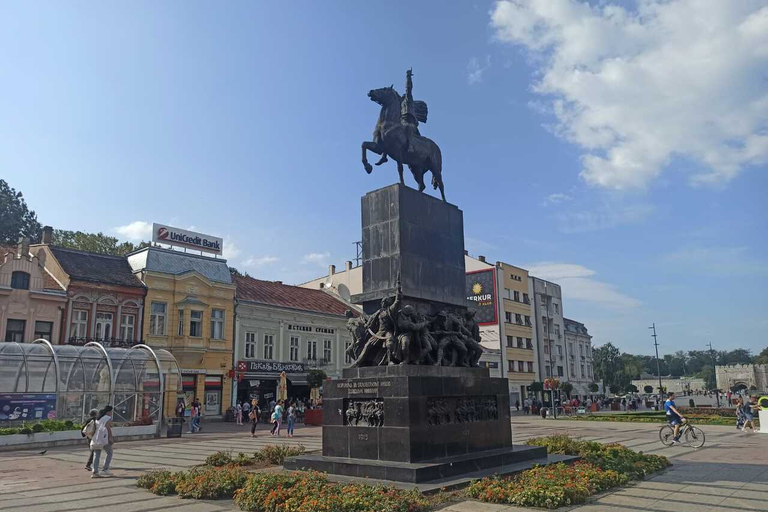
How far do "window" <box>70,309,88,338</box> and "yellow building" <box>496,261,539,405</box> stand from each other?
40021 millimetres

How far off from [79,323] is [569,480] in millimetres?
33725

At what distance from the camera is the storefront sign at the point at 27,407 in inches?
922

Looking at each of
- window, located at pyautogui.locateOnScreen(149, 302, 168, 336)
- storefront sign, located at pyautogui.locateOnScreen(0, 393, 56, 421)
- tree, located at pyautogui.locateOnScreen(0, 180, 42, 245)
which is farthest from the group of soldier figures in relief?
tree, located at pyautogui.locateOnScreen(0, 180, 42, 245)

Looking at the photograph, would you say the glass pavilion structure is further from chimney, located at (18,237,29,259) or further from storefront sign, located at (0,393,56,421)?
chimney, located at (18,237,29,259)

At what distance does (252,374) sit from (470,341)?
3284 centimetres

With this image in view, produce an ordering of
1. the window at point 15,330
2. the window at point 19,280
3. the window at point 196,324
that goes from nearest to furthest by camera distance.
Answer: the window at point 15,330 → the window at point 19,280 → the window at point 196,324

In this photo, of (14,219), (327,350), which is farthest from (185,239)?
(14,219)

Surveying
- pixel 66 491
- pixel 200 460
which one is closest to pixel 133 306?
pixel 200 460

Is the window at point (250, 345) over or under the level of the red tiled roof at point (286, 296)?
under

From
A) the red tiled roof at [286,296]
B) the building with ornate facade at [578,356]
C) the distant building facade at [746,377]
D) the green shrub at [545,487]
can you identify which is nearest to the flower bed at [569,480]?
the green shrub at [545,487]

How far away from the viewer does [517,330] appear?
6550cm

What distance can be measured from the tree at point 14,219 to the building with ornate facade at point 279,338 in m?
26.8

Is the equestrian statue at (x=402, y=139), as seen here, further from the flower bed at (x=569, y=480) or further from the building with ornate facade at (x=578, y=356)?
the building with ornate facade at (x=578, y=356)

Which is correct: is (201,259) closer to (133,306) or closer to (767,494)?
(133,306)
